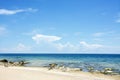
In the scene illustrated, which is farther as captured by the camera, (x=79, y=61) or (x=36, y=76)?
(x=79, y=61)

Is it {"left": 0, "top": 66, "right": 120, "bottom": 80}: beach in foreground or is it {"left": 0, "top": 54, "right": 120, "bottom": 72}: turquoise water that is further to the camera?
{"left": 0, "top": 54, "right": 120, "bottom": 72}: turquoise water

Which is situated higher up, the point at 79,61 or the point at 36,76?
the point at 79,61

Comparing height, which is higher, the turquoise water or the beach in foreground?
the turquoise water

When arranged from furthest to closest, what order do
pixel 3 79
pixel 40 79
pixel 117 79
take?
pixel 117 79
pixel 40 79
pixel 3 79

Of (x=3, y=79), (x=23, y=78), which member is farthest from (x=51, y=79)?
(x=3, y=79)

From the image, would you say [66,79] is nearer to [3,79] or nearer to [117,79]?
[3,79]

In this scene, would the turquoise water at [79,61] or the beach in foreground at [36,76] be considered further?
the turquoise water at [79,61]

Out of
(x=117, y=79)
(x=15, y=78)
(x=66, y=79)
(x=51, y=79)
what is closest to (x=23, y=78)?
(x=15, y=78)

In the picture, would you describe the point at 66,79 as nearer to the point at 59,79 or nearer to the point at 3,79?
the point at 59,79

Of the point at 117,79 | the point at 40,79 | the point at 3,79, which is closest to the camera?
the point at 3,79

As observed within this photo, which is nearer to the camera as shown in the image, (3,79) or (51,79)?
(3,79)

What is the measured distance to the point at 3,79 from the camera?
16328 mm

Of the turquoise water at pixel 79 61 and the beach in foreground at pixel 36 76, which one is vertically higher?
the turquoise water at pixel 79 61

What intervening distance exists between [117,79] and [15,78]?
36.4 feet
